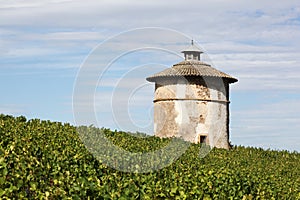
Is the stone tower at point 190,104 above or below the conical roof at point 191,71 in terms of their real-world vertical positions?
below

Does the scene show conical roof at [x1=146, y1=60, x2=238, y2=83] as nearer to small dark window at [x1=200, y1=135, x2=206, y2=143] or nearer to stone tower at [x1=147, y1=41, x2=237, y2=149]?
stone tower at [x1=147, y1=41, x2=237, y2=149]

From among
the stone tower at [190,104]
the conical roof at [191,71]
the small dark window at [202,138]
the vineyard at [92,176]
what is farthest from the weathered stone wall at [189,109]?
the vineyard at [92,176]

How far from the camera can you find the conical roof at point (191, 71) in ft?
115

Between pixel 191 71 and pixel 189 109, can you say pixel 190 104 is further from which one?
pixel 191 71

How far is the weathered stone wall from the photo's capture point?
34.6 metres

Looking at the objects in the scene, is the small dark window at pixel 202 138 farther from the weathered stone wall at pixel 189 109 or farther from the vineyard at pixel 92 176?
the vineyard at pixel 92 176

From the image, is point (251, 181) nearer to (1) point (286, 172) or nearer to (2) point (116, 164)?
(2) point (116, 164)

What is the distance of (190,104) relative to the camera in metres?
35.0

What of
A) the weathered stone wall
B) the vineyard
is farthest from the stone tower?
the vineyard

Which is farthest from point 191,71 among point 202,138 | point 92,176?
point 92,176

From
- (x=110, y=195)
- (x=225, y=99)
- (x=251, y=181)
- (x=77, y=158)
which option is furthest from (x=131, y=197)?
(x=225, y=99)

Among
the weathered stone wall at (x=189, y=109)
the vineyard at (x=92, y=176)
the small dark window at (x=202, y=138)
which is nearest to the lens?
the vineyard at (x=92, y=176)

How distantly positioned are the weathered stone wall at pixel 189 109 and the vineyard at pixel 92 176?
6.06 m

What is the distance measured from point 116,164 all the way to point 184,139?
1684cm
